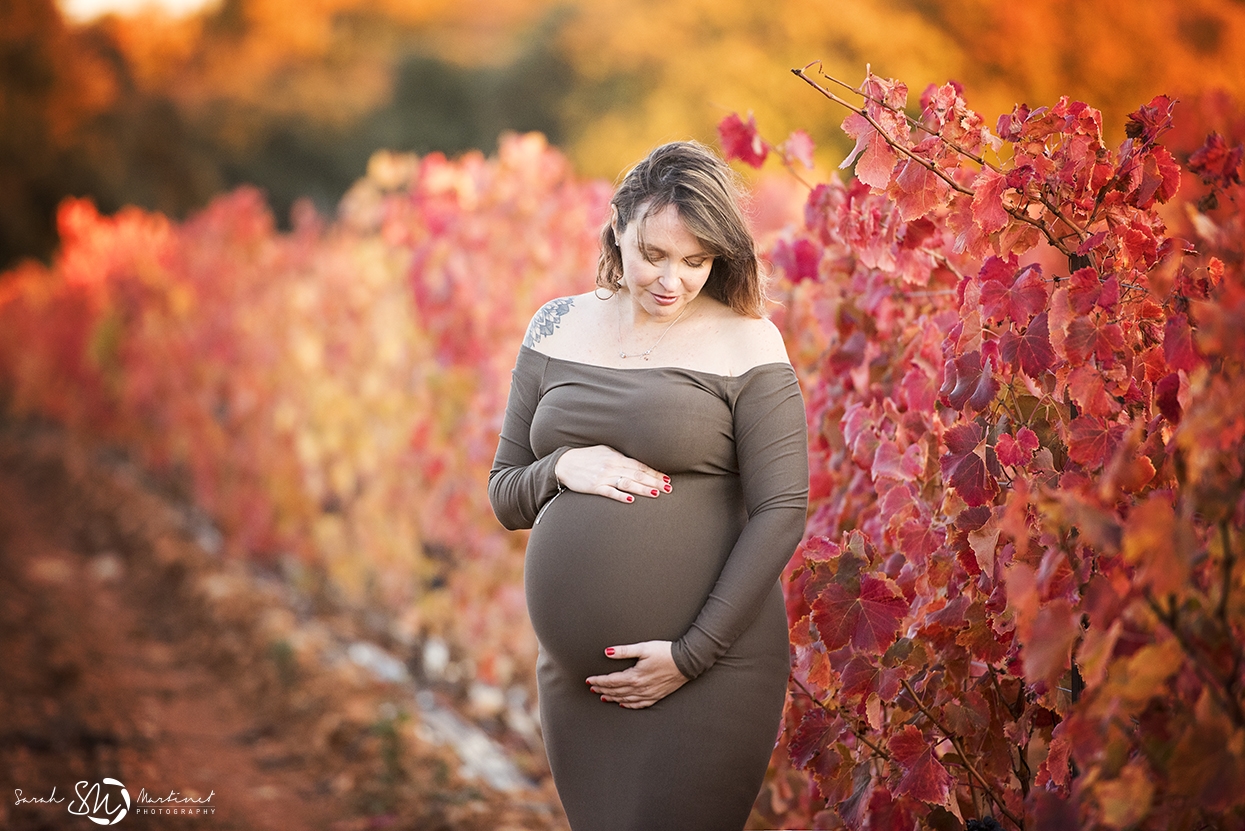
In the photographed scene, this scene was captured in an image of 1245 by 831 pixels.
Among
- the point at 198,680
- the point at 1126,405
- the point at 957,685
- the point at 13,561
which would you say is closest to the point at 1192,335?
the point at 1126,405

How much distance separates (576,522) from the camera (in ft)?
6.69

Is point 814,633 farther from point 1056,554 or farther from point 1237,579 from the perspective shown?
point 1237,579

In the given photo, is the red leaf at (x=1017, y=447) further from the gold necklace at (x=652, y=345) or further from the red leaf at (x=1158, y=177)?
the gold necklace at (x=652, y=345)

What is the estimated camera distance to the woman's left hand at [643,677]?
1.94 metres

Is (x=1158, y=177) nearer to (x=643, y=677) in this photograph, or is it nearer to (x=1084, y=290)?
(x=1084, y=290)

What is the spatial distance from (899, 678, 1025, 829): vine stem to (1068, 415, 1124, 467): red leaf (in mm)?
485

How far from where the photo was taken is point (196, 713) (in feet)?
17.0

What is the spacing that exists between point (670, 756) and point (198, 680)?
4.45 m

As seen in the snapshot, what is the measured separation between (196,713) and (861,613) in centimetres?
419

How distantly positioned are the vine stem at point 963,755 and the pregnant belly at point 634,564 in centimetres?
40

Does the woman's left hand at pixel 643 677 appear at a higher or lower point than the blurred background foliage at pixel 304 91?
lower

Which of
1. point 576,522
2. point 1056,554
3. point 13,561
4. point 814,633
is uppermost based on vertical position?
point 1056,554

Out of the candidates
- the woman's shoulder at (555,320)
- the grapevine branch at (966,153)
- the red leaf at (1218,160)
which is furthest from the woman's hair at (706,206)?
the red leaf at (1218,160)
